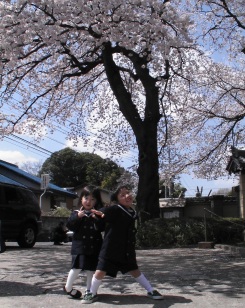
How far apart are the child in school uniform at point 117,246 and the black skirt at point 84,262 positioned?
0.66 feet

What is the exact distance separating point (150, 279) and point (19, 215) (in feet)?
23.0

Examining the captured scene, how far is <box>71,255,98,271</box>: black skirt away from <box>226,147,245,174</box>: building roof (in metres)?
13.7

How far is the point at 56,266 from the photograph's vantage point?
9094 mm

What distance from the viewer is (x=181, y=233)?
44.6 feet

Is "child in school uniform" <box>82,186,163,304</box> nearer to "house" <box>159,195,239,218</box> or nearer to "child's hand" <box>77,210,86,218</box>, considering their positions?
"child's hand" <box>77,210,86,218</box>

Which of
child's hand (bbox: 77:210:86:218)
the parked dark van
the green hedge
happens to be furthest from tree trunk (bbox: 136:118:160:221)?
child's hand (bbox: 77:210:86:218)

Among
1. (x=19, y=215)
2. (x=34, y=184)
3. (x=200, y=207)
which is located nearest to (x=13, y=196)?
(x=19, y=215)

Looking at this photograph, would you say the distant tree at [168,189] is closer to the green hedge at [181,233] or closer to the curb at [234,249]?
the green hedge at [181,233]

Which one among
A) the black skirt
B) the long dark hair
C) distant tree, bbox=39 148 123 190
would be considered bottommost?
the black skirt

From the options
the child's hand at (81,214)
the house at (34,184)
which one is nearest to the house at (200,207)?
the house at (34,184)

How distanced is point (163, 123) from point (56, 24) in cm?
934

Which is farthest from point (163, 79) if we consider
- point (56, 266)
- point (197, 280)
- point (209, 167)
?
point (197, 280)

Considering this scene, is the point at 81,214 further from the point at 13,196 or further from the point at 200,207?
the point at 200,207

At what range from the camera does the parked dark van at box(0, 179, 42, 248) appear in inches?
519
